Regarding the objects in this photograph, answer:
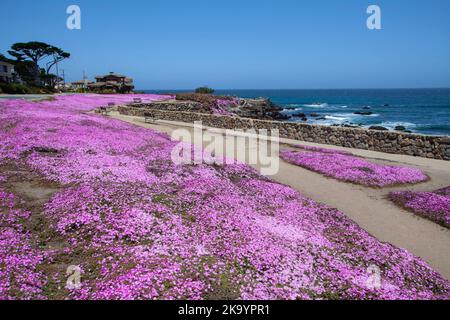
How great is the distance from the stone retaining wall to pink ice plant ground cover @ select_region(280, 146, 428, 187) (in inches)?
124

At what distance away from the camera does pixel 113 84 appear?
265 feet

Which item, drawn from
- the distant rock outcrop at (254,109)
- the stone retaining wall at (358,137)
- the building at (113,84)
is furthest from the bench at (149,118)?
the building at (113,84)

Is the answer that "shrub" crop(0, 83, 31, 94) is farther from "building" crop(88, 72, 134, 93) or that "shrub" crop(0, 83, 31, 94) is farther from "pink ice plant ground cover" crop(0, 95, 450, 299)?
"pink ice plant ground cover" crop(0, 95, 450, 299)

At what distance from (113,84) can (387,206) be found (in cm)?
7882

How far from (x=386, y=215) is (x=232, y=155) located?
9.65 metres

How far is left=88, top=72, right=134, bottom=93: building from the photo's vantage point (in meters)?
80.8

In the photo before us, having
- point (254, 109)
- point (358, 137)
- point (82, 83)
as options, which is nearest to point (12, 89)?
point (254, 109)

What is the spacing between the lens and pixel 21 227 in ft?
23.6

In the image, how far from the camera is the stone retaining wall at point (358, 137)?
19406 millimetres

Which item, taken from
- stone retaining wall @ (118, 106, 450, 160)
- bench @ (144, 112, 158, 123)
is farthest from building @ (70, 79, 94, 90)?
stone retaining wall @ (118, 106, 450, 160)

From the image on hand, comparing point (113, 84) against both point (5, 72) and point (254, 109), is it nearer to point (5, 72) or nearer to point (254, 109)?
point (5, 72)

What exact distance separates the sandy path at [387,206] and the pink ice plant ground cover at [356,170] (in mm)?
457

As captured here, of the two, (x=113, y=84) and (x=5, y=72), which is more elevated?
(x=5, y=72)
